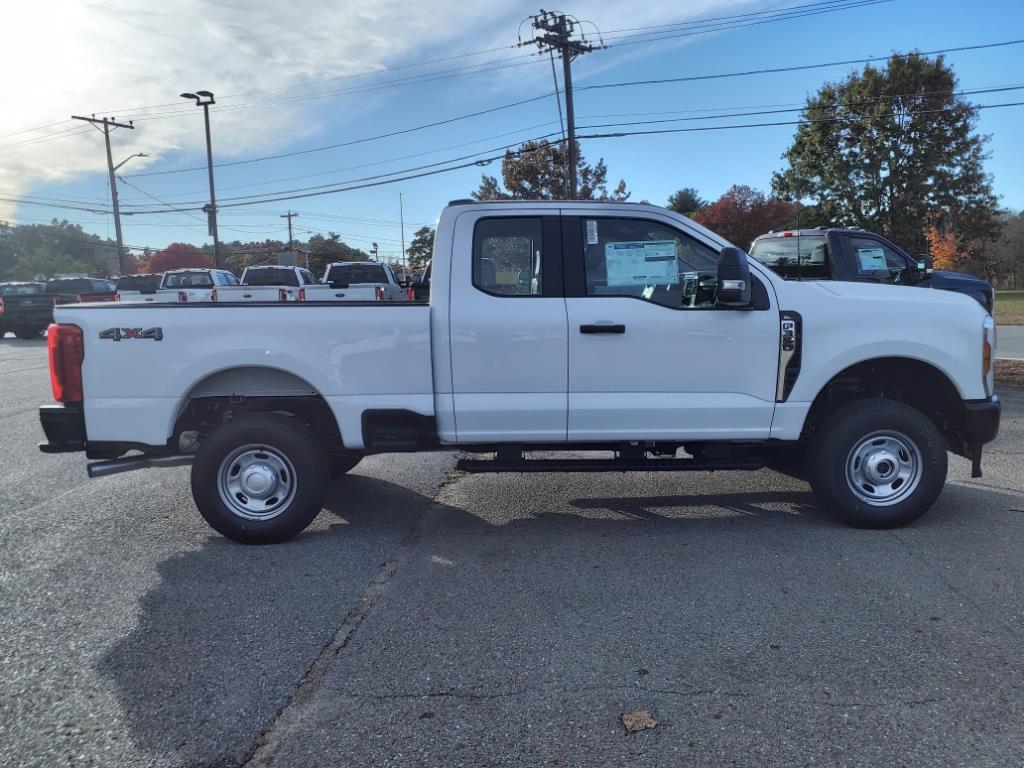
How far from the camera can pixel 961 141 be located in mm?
30391

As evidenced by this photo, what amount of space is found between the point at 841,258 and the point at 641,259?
24.1 ft

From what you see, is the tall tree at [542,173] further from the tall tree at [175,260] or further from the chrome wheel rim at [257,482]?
the tall tree at [175,260]

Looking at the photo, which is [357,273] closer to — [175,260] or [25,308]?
[25,308]

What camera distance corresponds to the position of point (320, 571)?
4527mm

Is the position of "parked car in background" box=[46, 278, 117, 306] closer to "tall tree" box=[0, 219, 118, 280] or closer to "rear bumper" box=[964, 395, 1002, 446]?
"rear bumper" box=[964, 395, 1002, 446]

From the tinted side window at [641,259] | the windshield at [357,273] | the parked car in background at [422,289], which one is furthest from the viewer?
the windshield at [357,273]

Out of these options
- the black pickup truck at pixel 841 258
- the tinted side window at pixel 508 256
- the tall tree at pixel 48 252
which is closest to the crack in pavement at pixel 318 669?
the tinted side window at pixel 508 256

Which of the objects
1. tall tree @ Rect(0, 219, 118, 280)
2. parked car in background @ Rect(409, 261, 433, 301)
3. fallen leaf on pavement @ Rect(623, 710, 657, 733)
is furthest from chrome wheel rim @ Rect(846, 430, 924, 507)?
tall tree @ Rect(0, 219, 118, 280)

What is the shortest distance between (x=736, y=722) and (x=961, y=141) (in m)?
34.1

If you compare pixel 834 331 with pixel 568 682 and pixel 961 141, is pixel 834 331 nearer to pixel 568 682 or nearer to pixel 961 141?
pixel 568 682

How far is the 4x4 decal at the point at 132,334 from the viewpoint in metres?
4.73

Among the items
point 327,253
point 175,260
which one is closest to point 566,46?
point 327,253

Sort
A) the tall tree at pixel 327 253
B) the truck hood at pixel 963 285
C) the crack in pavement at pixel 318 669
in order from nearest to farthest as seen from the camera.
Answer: the crack in pavement at pixel 318 669, the truck hood at pixel 963 285, the tall tree at pixel 327 253

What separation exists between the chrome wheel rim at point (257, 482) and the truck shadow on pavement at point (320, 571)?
10.4 inches
